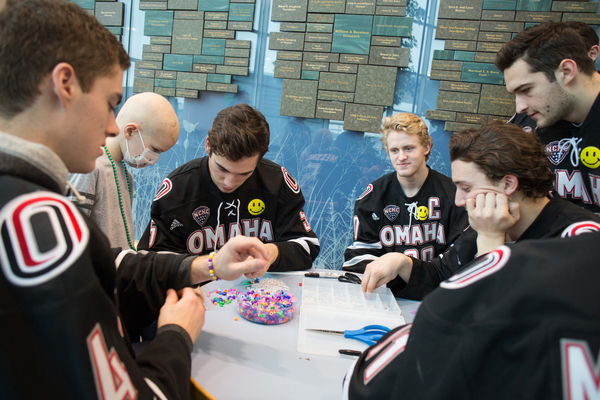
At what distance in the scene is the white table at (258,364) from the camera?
882mm

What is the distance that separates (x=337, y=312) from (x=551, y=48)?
1606mm

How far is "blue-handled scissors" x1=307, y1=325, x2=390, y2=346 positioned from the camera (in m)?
1.11

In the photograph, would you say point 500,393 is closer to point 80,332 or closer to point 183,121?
point 80,332

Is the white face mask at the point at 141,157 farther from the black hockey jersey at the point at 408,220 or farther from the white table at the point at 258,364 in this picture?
the black hockey jersey at the point at 408,220

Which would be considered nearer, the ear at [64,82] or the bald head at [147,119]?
the ear at [64,82]

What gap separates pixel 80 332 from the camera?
0.51 m

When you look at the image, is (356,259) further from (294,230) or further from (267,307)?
(267,307)

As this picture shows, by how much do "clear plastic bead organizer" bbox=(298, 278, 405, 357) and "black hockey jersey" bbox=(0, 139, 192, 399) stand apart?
0.59 metres

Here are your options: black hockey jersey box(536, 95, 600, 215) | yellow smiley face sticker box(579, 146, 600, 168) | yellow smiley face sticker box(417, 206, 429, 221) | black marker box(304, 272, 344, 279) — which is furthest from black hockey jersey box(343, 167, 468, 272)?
yellow smiley face sticker box(579, 146, 600, 168)

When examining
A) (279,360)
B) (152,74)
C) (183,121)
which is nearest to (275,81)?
(183,121)

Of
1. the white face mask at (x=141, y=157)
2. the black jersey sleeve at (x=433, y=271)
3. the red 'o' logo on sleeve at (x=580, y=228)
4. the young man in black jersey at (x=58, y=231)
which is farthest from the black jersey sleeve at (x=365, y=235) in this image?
the young man in black jersey at (x=58, y=231)

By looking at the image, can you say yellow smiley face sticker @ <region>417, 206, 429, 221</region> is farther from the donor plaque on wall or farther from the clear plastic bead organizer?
the donor plaque on wall

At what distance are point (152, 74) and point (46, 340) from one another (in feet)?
11.7

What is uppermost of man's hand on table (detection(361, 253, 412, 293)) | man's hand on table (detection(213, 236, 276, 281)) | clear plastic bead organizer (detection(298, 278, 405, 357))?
man's hand on table (detection(213, 236, 276, 281))
